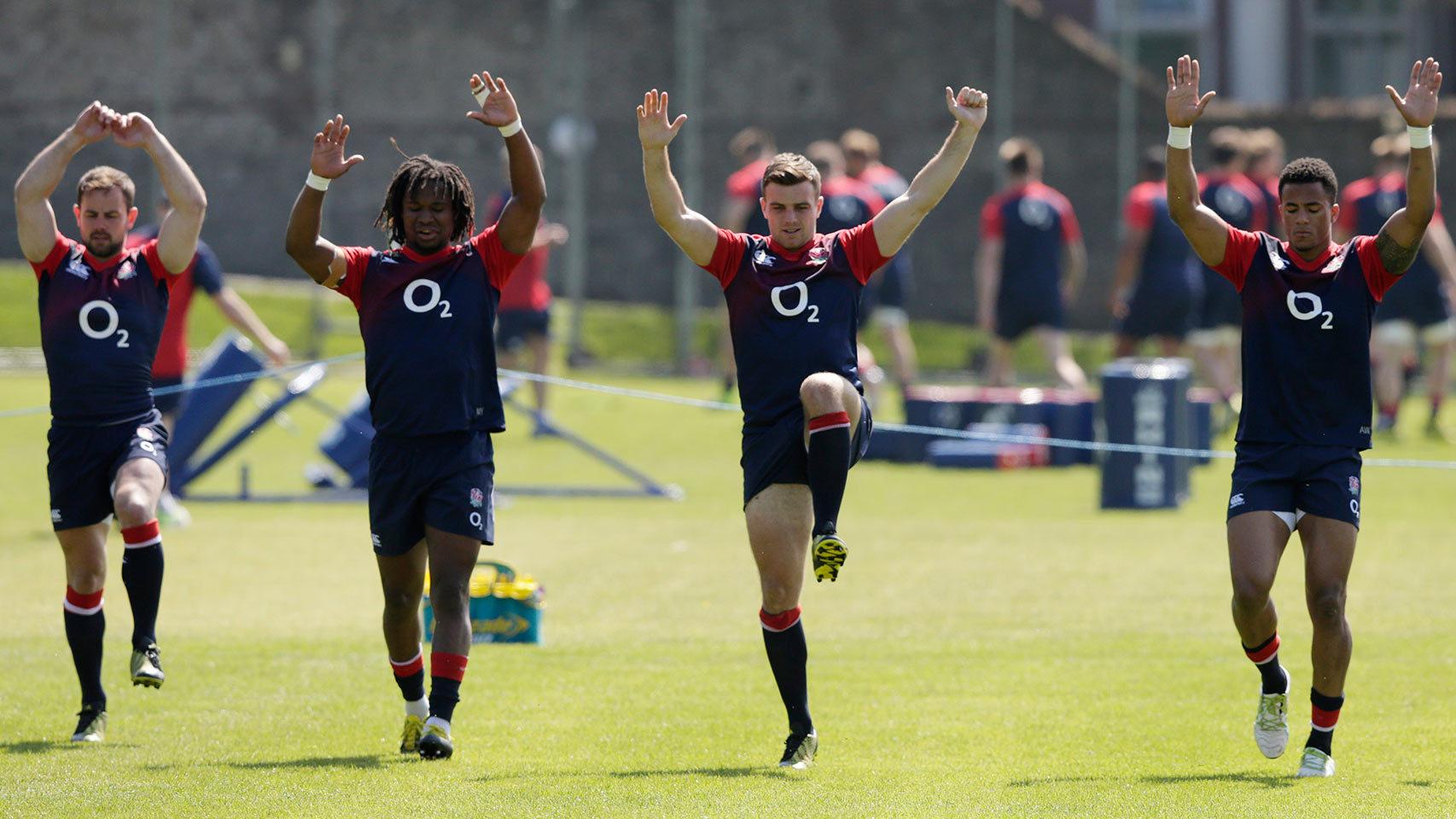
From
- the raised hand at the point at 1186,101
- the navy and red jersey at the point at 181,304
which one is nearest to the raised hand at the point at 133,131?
the raised hand at the point at 1186,101

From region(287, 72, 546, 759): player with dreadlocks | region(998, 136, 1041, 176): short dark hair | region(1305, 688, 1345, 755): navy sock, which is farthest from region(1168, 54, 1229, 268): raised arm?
region(998, 136, 1041, 176): short dark hair

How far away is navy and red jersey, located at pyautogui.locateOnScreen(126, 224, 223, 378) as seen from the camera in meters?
13.1

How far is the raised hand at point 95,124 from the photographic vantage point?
744cm

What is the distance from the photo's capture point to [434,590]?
708cm

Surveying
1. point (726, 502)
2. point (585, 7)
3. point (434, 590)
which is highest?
point (585, 7)

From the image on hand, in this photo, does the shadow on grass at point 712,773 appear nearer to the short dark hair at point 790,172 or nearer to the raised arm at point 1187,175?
the short dark hair at point 790,172

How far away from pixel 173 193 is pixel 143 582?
1.42 metres

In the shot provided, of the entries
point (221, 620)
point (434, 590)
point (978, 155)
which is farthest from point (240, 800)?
point (978, 155)

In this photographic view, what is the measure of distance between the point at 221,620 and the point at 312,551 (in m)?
2.17

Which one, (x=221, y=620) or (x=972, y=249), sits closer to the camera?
(x=221, y=620)

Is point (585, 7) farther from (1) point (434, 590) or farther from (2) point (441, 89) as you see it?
(1) point (434, 590)

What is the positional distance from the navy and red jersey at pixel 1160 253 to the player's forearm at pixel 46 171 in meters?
11.1

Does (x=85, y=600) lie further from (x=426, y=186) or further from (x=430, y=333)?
(x=426, y=186)

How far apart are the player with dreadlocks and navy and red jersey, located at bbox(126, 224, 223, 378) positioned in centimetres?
606
